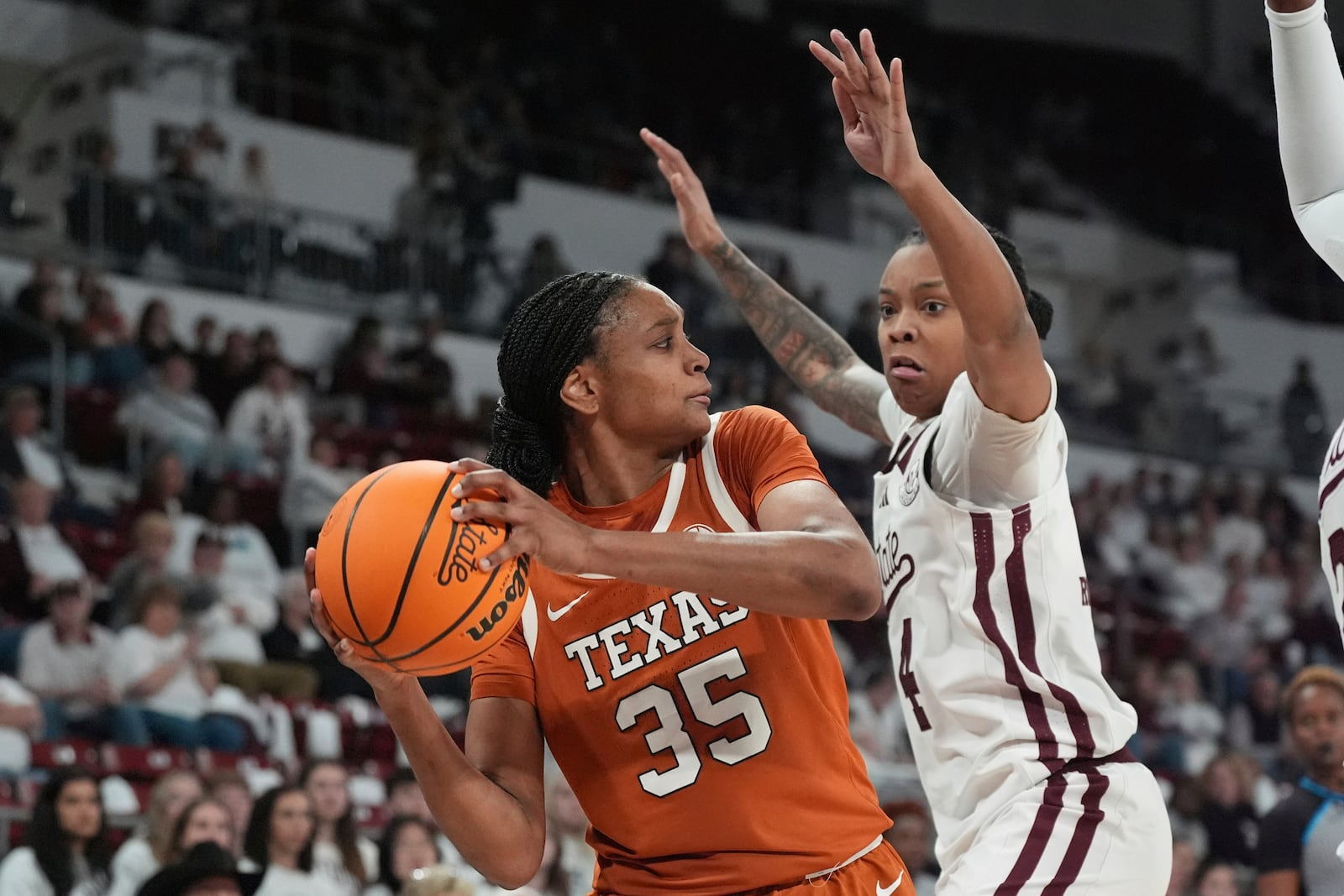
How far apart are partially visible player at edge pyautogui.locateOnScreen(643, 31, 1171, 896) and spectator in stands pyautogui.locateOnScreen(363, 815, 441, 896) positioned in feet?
14.3

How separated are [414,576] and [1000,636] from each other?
144cm

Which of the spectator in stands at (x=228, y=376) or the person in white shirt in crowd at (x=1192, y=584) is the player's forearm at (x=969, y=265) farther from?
the person in white shirt in crowd at (x=1192, y=584)

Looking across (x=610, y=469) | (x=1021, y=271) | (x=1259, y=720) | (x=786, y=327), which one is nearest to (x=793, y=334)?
(x=786, y=327)

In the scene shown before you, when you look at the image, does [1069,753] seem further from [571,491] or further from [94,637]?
[94,637]

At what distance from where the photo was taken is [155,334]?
12.5 meters

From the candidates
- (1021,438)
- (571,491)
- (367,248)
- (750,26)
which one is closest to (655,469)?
(571,491)

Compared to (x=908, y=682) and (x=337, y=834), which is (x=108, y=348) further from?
(x=908, y=682)

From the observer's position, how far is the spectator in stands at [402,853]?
25.5 feet

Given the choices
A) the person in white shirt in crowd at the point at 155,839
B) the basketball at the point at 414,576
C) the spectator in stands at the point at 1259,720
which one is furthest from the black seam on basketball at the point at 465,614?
the spectator in stands at the point at 1259,720

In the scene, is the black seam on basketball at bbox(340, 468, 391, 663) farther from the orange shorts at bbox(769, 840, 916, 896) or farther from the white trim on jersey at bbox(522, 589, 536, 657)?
the orange shorts at bbox(769, 840, 916, 896)

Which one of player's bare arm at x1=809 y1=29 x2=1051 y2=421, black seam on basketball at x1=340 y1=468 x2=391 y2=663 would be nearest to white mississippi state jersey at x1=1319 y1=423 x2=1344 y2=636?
player's bare arm at x1=809 y1=29 x2=1051 y2=421

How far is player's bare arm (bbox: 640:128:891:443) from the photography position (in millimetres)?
5090

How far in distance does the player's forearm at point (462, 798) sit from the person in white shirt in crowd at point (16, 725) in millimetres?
5538

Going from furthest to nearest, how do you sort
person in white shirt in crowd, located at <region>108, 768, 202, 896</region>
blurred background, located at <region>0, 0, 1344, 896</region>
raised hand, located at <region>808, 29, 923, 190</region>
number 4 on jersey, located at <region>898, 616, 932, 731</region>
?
1. blurred background, located at <region>0, 0, 1344, 896</region>
2. person in white shirt in crowd, located at <region>108, 768, 202, 896</region>
3. number 4 on jersey, located at <region>898, 616, 932, 731</region>
4. raised hand, located at <region>808, 29, 923, 190</region>
